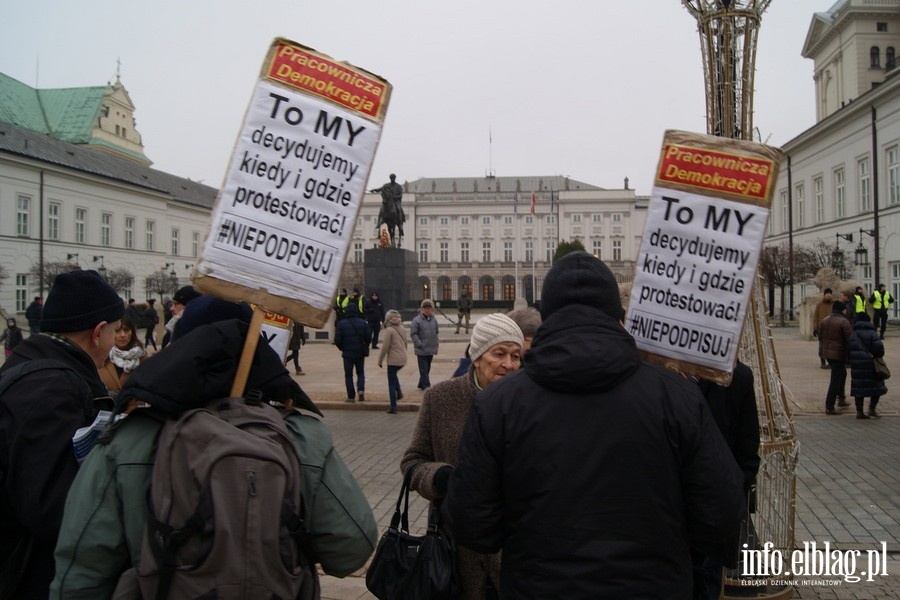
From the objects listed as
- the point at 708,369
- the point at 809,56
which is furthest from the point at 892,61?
the point at 708,369

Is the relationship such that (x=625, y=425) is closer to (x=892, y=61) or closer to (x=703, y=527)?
(x=703, y=527)

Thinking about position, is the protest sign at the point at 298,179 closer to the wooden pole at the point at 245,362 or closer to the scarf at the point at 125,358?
the wooden pole at the point at 245,362

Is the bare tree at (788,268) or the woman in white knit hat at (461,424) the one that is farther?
the bare tree at (788,268)

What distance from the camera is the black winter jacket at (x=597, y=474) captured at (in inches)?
75.1

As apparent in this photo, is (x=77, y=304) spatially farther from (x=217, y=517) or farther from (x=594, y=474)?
(x=594, y=474)

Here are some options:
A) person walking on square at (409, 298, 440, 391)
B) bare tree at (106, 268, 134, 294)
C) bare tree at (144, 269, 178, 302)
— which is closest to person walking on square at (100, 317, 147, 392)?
person walking on square at (409, 298, 440, 391)

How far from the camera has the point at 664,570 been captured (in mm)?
1930

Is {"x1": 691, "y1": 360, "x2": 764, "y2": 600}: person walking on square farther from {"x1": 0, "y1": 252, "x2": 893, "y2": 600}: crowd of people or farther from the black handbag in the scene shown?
the black handbag

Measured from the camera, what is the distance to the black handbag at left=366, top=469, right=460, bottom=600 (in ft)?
7.95

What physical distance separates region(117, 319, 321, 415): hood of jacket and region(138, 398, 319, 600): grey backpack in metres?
0.07

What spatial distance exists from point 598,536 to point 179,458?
1.14 metres

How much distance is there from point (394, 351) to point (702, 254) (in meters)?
8.49

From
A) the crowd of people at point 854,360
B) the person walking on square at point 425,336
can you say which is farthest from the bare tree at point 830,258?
the person walking on square at point 425,336

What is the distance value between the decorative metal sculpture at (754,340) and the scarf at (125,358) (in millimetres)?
4949
